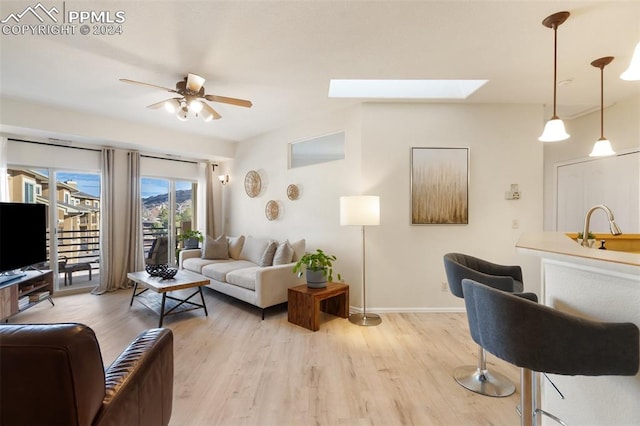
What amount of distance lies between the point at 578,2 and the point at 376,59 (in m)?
1.34

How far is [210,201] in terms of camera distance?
18.6 ft

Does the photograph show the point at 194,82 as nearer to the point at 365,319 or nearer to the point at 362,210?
the point at 362,210

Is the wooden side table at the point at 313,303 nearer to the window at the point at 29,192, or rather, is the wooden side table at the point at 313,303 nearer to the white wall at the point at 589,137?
the white wall at the point at 589,137

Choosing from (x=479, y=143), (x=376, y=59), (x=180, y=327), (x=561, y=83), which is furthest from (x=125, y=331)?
(x=561, y=83)

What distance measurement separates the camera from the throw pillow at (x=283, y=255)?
12.0ft

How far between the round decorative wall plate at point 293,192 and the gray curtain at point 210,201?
2174mm

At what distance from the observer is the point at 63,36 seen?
2.13 meters

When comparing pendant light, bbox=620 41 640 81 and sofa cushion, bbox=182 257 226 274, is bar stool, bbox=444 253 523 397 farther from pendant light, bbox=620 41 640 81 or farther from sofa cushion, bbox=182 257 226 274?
sofa cushion, bbox=182 257 226 274

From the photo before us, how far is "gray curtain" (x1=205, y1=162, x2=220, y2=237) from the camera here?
5.62m

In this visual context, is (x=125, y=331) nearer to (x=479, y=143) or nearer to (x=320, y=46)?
(x=320, y=46)

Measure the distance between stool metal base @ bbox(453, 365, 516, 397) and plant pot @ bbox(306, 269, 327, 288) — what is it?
5.00ft

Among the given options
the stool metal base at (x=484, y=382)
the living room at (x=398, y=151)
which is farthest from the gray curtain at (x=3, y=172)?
the stool metal base at (x=484, y=382)

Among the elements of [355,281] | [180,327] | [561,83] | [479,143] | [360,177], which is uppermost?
[561,83]

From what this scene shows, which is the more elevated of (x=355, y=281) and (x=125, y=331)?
(x=355, y=281)
